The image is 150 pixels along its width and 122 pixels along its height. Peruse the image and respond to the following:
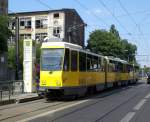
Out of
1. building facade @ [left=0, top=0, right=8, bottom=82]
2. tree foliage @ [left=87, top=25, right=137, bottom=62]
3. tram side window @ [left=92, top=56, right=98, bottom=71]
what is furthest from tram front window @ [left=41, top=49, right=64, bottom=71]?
A: tree foliage @ [left=87, top=25, right=137, bottom=62]

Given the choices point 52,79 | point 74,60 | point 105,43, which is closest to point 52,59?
point 52,79

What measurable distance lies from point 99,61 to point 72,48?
886 cm

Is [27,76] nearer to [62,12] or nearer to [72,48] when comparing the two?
[72,48]

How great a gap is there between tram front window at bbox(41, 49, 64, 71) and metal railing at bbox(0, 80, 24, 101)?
2339 millimetres

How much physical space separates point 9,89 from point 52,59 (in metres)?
3.06

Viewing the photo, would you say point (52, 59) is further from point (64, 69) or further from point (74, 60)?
point (74, 60)

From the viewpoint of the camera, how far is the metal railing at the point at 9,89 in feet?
86.8

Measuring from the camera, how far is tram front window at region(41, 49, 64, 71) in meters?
27.3

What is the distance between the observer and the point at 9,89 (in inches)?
1094

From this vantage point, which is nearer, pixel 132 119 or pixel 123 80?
pixel 132 119

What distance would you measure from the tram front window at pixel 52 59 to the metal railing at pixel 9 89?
2.34 meters

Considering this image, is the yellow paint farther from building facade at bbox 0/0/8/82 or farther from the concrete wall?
the concrete wall

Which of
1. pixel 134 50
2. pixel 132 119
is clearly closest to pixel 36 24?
pixel 134 50

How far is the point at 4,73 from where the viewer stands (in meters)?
Result: 65.4
